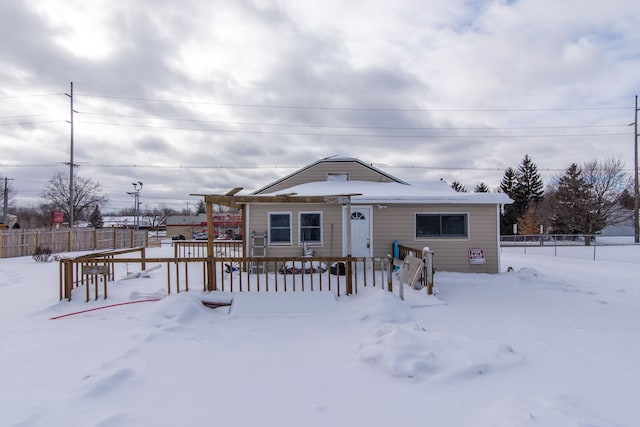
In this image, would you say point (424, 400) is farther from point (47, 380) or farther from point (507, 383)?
point (47, 380)

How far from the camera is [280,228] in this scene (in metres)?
12.0

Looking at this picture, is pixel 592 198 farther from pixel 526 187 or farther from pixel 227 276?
pixel 227 276

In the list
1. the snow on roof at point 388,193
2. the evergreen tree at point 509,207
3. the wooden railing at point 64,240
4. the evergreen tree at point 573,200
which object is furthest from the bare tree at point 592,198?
the wooden railing at point 64,240

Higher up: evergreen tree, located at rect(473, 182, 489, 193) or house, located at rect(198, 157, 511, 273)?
evergreen tree, located at rect(473, 182, 489, 193)

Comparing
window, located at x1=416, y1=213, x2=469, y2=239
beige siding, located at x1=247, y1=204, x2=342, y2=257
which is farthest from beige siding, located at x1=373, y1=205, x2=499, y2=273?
beige siding, located at x1=247, y1=204, x2=342, y2=257

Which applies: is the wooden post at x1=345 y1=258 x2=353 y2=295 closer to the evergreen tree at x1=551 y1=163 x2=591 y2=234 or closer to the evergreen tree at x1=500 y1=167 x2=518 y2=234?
the evergreen tree at x1=551 y1=163 x2=591 y2=234

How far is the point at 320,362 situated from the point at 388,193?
8419mm

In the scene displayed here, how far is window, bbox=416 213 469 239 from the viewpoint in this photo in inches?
460

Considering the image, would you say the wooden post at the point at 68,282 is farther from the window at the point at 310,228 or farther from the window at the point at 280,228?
the window at the point at 310,228

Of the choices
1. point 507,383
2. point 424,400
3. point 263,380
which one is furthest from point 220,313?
point 507,383

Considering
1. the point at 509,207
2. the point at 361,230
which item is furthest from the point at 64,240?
the point at 509,207

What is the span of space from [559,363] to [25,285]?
1236 cm

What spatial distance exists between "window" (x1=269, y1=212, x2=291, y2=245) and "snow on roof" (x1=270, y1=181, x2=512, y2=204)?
97 cm

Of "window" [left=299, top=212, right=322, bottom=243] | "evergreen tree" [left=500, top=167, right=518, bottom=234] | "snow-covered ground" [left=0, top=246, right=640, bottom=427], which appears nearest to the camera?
"snow-covered ground" [left=0, top=246, right=640, bottom=427]
